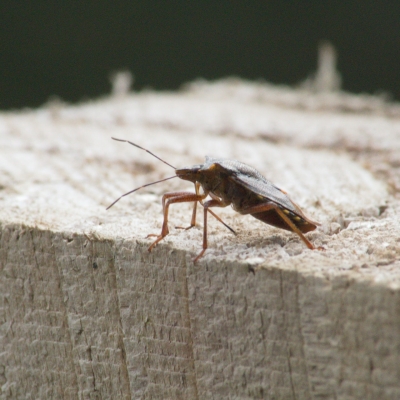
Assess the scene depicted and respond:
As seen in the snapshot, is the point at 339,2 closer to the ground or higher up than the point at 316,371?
higher up

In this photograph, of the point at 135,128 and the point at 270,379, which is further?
the point at 135,128

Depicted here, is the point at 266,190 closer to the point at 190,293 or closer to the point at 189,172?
the point at 189,172

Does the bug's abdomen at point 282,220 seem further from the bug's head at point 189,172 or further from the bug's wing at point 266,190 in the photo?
the bug's head at point 189,172

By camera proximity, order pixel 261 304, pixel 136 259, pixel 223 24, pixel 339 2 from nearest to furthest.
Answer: pixel 261 304
pixel 136 259
pixel 339 2
pixel 223 24

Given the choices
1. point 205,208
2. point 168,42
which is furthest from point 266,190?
point 168,42

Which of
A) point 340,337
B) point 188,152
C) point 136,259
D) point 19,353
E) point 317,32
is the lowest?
point 19,353

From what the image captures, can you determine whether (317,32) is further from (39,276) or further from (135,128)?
(39,276)

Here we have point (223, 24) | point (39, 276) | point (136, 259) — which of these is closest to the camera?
point (136, 259)

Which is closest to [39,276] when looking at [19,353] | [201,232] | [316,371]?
[19,353]
